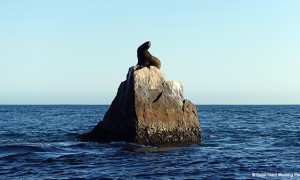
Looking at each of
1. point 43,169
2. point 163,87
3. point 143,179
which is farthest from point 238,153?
point 43,169

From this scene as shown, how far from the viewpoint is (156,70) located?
23.8 meters

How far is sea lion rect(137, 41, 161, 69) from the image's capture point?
2483 centimetres

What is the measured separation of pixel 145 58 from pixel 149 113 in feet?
13.5

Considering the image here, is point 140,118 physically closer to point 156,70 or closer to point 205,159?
point 156,70

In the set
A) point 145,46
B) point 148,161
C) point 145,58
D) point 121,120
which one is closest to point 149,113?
point 121,120

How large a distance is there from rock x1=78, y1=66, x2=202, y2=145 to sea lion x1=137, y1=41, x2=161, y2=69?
97cm

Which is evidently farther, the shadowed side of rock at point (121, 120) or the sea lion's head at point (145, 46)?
the sea lion's head at point (145, 46)

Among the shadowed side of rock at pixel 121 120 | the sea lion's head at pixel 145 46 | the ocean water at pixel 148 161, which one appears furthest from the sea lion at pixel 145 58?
the ocean water at pixel 148 161

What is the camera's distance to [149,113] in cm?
2208

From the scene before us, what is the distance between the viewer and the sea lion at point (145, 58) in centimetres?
2483

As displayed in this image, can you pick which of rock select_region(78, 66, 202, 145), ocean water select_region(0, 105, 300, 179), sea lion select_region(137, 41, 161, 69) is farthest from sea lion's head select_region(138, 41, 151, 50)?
ocean water select_region(0, 105, 300, 179)

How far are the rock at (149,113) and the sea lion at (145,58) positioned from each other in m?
0.97

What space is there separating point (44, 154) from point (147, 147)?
484cm

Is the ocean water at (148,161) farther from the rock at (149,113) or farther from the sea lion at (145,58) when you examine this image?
the sea lion at (145,58)
